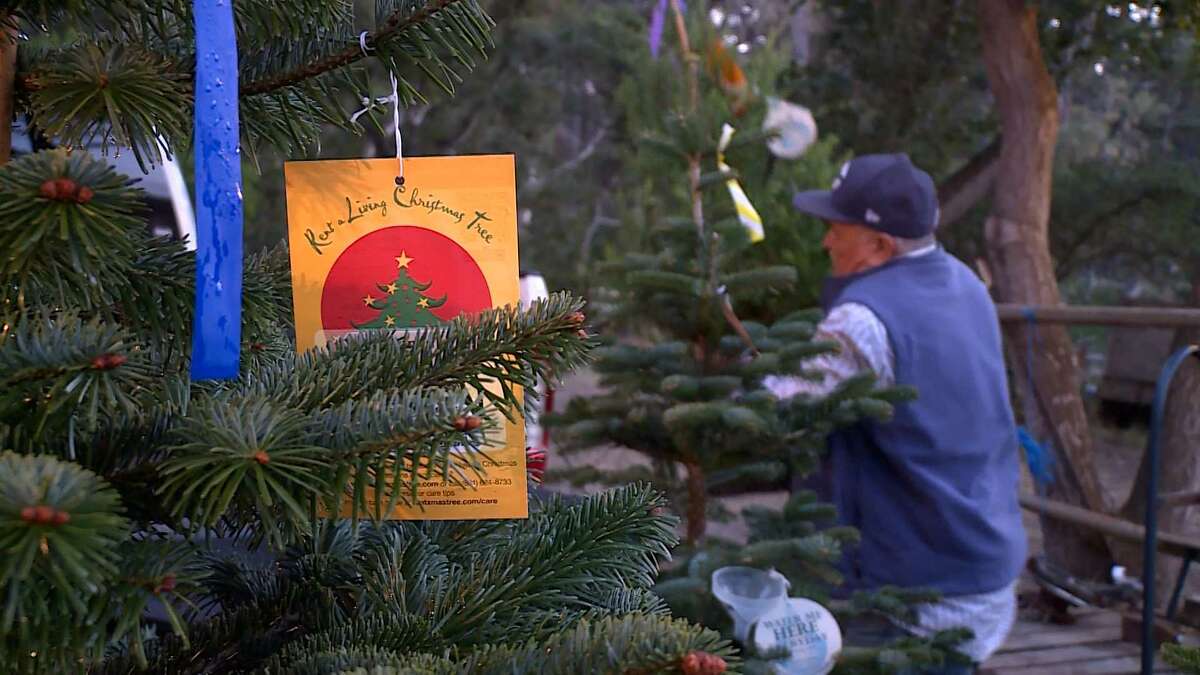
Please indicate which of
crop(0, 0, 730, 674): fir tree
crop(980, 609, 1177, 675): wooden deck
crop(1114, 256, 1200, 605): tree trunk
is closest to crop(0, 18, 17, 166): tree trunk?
crop(0, 0, 730, 674): fir tree

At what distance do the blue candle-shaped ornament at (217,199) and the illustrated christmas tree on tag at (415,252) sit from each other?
0.14 m

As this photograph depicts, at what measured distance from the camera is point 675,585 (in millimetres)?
2832

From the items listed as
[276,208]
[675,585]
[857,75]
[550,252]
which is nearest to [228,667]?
[675,585]

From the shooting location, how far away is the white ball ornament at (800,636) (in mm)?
2643

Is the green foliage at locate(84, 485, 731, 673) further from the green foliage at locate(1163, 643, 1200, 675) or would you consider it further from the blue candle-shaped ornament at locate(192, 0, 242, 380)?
the green foliage at locate(1163, 643, 1200, 675)

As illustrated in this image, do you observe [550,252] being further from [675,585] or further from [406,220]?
[406,220]

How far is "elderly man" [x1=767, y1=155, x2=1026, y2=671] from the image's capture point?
9.96 ft

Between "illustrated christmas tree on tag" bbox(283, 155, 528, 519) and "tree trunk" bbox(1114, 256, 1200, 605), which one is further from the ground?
"illustrated christmas tree on tag" bbox(283, 155, 528, 519)

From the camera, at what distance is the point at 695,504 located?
10.9ft

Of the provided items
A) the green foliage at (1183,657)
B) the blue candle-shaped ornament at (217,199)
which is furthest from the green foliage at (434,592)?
the green foliage at (1183,657)

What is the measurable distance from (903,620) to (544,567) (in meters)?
2.19

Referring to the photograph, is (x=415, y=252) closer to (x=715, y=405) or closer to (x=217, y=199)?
(x=217, y=199)

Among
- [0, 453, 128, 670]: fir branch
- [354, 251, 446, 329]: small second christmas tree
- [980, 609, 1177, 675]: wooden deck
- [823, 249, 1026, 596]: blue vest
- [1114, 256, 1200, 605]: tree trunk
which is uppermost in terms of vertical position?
[354, 251, 446, 329]: small second christmas tree

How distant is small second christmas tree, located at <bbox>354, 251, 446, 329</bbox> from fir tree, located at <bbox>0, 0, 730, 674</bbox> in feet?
0.23
